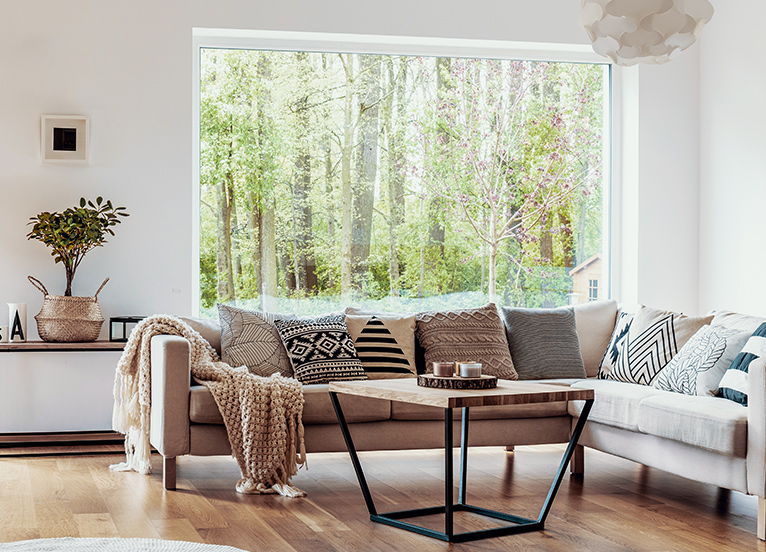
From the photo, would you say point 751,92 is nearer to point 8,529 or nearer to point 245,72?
point 245,72

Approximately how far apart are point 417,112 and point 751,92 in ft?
6.54

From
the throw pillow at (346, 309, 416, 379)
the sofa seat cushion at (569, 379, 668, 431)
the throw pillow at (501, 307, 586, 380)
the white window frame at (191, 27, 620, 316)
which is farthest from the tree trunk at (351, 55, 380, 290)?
the sofa seat cushion at (569, 379, 668, 431)

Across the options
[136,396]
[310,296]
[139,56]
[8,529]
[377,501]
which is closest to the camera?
[8,529]

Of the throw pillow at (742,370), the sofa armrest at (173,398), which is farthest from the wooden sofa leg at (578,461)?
the sofa armrest at (173,398)

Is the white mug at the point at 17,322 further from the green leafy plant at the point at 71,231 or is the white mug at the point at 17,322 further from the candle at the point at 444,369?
the candle at the point at 444,369

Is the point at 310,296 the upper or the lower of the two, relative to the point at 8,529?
upper

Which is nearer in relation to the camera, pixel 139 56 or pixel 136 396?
pixel 136 396

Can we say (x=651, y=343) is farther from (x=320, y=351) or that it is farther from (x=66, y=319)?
(x=66, y=319)

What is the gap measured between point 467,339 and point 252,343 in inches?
43.4

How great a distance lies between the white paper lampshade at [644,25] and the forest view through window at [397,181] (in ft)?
8.52

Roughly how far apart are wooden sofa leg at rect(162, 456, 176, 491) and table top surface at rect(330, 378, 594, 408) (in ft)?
2.95

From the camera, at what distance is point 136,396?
412cm

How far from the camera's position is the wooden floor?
9.95 ft

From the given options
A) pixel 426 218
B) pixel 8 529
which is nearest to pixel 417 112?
pixel 426 218
